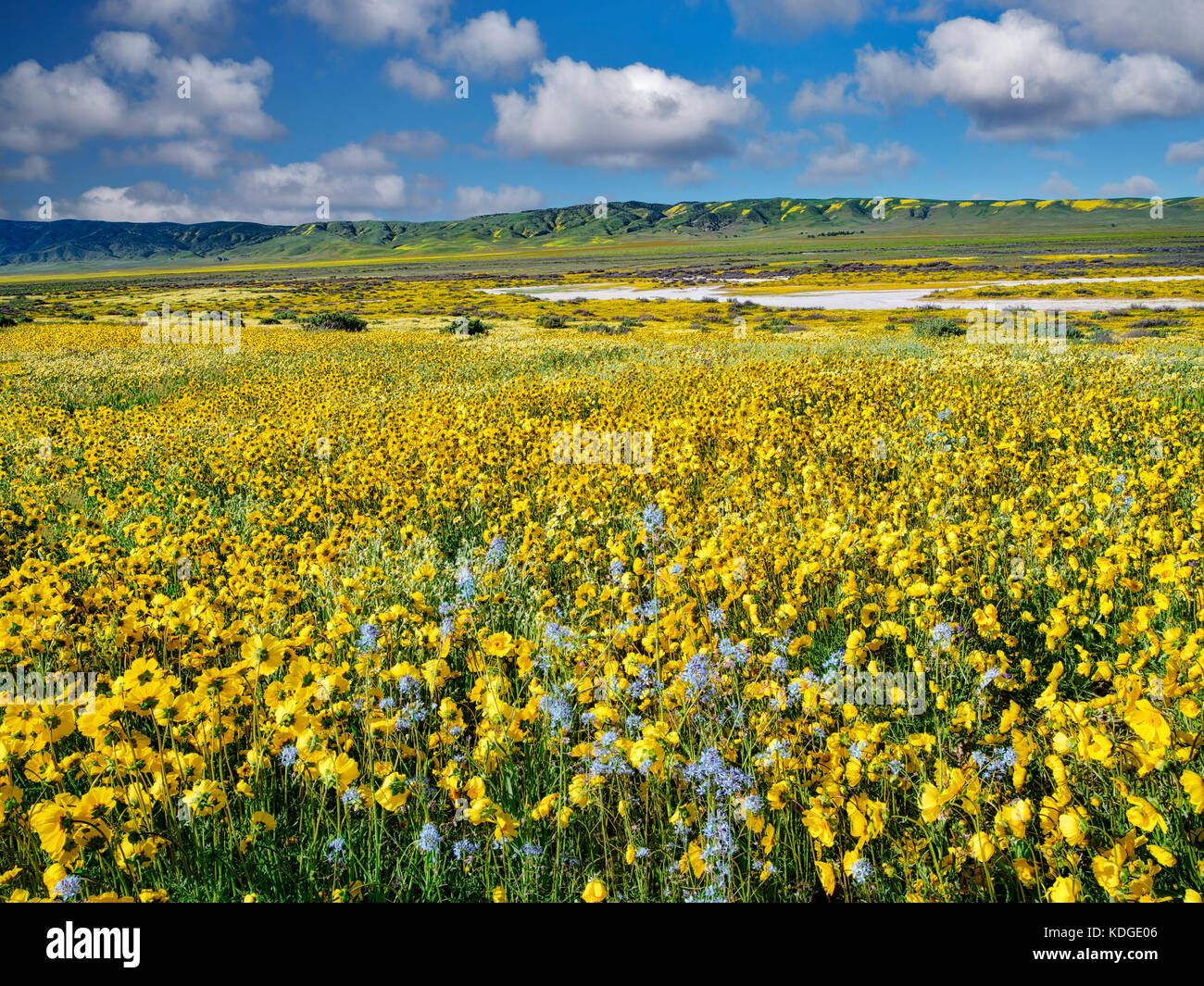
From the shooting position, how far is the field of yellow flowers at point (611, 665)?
207 cm

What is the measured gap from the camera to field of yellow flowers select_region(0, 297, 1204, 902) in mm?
2074

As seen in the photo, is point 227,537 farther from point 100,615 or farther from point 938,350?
point 938,350

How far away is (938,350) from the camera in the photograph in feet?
58.1
